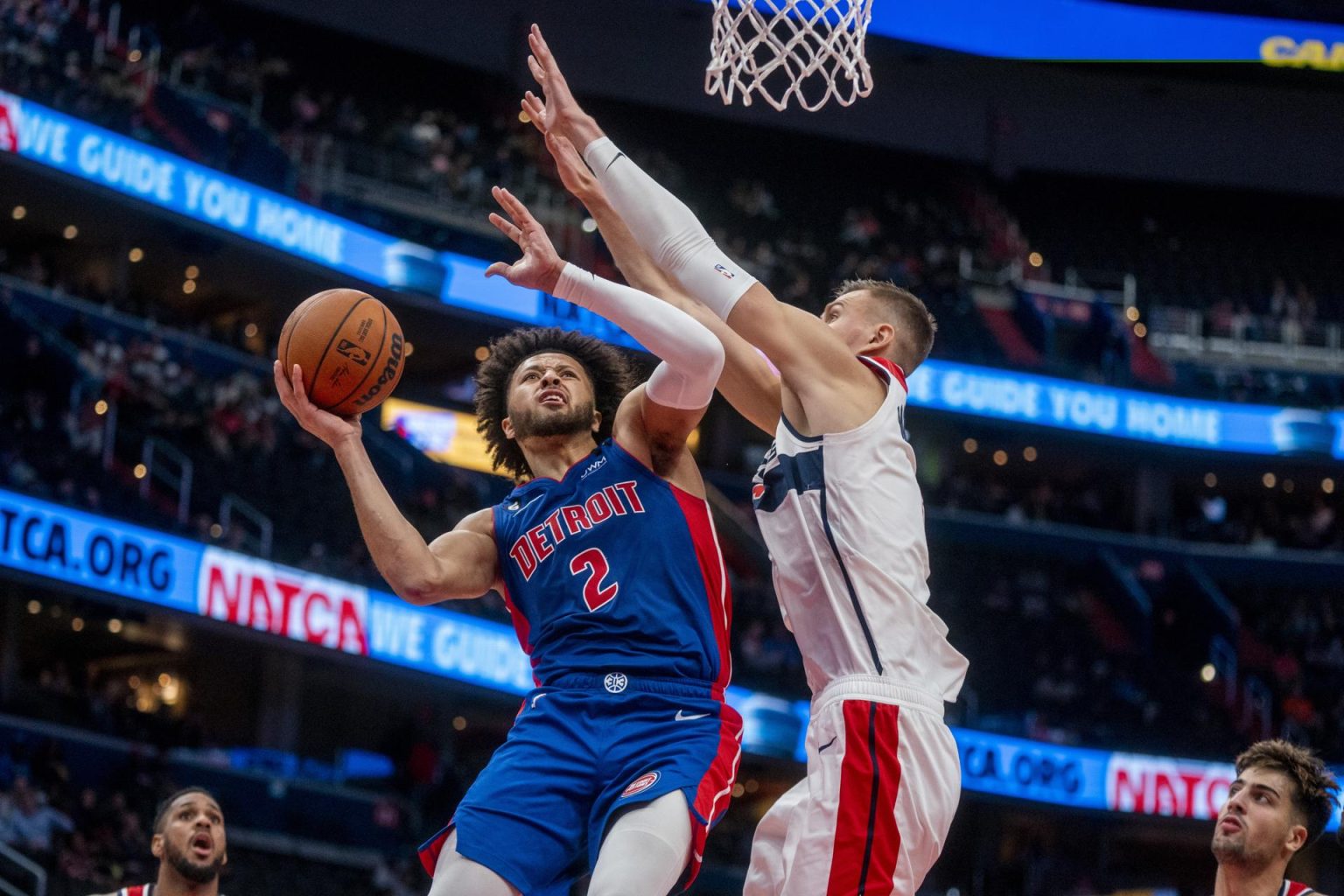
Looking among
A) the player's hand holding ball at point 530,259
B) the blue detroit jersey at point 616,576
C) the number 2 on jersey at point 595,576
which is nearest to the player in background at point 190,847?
the blue detroit jersey at point 616,576

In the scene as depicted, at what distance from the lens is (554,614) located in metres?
5.18

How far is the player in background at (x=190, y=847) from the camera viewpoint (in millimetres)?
7129

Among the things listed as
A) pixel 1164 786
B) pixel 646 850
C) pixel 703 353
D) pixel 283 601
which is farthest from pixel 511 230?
pixel 1164 786

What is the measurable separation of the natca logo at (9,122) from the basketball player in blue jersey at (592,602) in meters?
15.4

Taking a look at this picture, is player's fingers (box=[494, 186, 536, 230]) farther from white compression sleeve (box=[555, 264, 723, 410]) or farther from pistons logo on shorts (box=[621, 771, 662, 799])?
pistons logo on shorts (box=[621, 771, 662, 799])

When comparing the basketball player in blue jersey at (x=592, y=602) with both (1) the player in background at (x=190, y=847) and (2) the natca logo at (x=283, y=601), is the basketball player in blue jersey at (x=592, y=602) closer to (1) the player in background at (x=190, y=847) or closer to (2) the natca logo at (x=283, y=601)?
(1) the player in background at (x=190, y=847)

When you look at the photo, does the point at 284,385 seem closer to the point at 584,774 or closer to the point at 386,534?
the point at 386,534

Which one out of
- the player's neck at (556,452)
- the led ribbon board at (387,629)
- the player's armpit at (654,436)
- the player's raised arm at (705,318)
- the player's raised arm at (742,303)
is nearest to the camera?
the player's raised arm at (742,303)

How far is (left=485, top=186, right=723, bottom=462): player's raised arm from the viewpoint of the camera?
16.2 ft

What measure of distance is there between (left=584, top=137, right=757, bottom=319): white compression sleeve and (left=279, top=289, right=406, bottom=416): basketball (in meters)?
0.75

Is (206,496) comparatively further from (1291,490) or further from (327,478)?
(1291,490)

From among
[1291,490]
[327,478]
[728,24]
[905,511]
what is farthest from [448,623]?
[1291,490]

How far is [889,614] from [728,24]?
2.60 meters

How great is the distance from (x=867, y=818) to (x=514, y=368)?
6.38 feet
